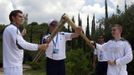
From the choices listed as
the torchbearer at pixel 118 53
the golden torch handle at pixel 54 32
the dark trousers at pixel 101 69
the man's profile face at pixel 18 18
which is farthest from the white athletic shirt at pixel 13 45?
the dark trousers at pixel 101 69

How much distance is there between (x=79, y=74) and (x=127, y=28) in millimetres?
4871

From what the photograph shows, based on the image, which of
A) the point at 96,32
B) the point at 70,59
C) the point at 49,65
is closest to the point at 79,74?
the point at 70,59

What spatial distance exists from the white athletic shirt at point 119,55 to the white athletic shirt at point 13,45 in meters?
2.04

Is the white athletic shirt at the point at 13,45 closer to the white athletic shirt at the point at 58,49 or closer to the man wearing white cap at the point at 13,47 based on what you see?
the man wearing white cap at the point at 13,47

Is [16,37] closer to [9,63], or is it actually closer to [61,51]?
[9,63]

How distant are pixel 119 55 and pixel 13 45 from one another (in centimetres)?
245

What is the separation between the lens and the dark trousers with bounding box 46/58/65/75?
12.5 metres

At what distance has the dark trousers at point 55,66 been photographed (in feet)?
41.0

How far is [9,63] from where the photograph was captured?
33.3 ft

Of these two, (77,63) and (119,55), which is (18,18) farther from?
(77,63)

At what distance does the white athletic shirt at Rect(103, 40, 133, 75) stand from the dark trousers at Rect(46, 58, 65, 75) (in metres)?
1.65

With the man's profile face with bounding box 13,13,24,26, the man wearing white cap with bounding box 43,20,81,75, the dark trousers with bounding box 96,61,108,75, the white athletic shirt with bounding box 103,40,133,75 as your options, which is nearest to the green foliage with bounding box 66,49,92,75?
the dark trousers with bounding box 96,61,108,75

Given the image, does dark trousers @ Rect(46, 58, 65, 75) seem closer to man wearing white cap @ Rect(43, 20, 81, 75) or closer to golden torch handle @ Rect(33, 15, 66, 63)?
man wearing white cap @ Rect(43, 20, 81, 75)

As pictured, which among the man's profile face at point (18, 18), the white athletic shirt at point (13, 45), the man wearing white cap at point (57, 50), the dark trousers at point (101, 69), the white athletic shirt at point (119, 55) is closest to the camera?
the white athletic shirt at point (13, 45)
